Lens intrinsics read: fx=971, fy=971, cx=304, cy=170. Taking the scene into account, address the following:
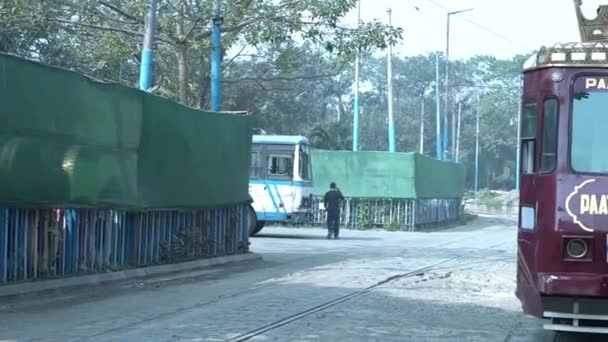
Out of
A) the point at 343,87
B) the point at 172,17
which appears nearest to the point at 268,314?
the point at 172,17

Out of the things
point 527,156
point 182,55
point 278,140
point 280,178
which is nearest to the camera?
point 527,156

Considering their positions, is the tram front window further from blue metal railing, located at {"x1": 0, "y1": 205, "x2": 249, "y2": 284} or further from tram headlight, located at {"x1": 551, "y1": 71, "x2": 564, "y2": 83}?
blue metal railing, located at {"x1": 0, "y1": 205, "x2": 249, "y2": 284}

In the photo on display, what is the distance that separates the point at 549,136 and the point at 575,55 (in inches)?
30.3

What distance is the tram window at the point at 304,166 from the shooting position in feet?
99.3

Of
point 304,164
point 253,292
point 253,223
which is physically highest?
point 304,164

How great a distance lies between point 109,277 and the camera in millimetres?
13984

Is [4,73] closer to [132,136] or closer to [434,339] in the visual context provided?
[132,136]

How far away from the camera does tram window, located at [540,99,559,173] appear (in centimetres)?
886

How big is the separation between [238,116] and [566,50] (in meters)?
10.8

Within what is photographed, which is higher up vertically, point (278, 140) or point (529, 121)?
point (278, 140)

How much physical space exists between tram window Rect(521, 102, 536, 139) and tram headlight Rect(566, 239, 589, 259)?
1.09 meters

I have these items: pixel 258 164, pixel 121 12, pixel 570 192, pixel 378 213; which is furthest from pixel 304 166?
pixel 570 192

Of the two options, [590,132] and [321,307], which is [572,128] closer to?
[590,132]

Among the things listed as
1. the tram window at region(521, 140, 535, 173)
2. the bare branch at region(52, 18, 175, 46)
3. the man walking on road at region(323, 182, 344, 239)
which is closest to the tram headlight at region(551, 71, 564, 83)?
the tram window at region(521, 140, 535, 173)
